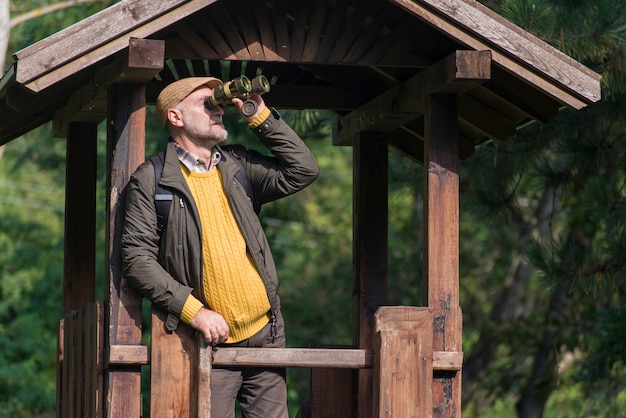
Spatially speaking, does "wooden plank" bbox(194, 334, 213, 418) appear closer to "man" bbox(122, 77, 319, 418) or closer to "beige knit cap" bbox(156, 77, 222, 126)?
"man" bbox(122, 77, 319, 418)

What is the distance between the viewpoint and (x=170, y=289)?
485 centimetres

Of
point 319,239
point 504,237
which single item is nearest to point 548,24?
point 504,237

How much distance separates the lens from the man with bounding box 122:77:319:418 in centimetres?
490

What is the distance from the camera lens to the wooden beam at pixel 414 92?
512 centimetres

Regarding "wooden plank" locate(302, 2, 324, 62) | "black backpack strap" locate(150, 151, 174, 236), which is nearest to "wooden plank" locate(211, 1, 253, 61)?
"wooden plank" locate(302, 2, 324, 62)

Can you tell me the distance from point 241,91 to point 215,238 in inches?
25.1

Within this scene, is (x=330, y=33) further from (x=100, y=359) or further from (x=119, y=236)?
(x=100, y=359)

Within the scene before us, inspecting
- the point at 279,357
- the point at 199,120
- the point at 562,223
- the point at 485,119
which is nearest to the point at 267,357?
the point at 279,357

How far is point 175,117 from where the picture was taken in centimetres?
514

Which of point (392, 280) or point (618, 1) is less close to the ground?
point (618, 1)

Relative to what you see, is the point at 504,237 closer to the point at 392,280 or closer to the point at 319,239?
the point at 392,280

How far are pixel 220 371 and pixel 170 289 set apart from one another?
0.45m

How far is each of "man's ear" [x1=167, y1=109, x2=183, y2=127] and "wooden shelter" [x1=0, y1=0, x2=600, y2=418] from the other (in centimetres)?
12

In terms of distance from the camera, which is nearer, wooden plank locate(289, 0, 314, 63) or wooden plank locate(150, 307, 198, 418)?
wooden plank locate(150, 307, 198, 418)
